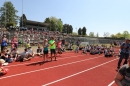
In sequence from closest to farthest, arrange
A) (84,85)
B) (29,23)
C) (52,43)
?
1. (84,85)
2. (52,43)
3. (29,23)

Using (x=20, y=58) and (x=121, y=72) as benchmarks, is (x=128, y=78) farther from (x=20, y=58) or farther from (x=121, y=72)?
(x=20, y=58)

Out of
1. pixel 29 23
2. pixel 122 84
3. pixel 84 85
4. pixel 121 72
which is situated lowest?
pixel 84 85

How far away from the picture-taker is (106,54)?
16.8m

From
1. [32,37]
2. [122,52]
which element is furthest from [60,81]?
[32,37]

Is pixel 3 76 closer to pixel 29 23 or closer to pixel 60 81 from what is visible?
pixel 60 81

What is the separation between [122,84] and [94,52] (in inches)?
623

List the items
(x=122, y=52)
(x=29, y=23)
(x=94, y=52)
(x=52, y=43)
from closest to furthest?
(x=122, y=52), (x=52, y=43), (x=94, y=52), (x=29, y=23)

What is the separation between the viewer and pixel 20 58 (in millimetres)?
10969

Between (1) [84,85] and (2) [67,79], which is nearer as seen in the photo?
(1) [84,85]

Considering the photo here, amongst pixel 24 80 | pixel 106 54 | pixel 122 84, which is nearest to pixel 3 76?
pixel 24 80

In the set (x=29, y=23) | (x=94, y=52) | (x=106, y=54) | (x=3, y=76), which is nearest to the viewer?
(x=3, y=76)

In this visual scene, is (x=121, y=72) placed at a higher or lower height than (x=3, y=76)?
higher

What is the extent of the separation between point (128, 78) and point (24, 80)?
4661 mm

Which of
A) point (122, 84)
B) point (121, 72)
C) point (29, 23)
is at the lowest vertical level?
point (122, 84)
